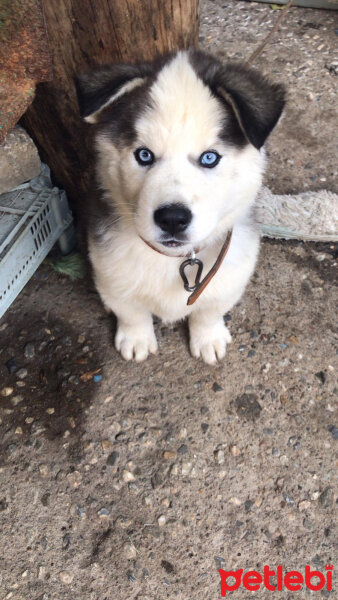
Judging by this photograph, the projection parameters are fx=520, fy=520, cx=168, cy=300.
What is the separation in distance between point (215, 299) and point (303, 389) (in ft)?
2.53

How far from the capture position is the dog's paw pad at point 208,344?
286 centimetres

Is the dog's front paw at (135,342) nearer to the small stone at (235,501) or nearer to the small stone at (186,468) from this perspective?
A: the small stone at (186,468)

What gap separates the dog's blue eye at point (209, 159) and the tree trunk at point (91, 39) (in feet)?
3.05

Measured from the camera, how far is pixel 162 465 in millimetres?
2545

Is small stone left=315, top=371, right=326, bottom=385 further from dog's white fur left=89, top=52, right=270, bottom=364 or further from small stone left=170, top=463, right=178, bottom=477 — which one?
small stone left=170, top=463, right=178, bottom=477

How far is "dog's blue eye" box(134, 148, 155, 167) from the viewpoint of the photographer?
1.88m

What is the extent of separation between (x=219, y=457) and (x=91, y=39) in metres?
2.07

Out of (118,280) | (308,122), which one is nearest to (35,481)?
(118,280)

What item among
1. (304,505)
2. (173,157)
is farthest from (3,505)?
(173,157)

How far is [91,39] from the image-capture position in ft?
7.87

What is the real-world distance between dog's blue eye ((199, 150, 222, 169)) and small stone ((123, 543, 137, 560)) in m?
1.66

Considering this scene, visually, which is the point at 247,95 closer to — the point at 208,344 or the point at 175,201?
the point at 175,201

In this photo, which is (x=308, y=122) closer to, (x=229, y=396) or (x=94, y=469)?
(x=229, y=396)

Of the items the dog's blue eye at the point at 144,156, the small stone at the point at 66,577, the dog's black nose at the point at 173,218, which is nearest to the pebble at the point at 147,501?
the small stone at the point at 66,577
